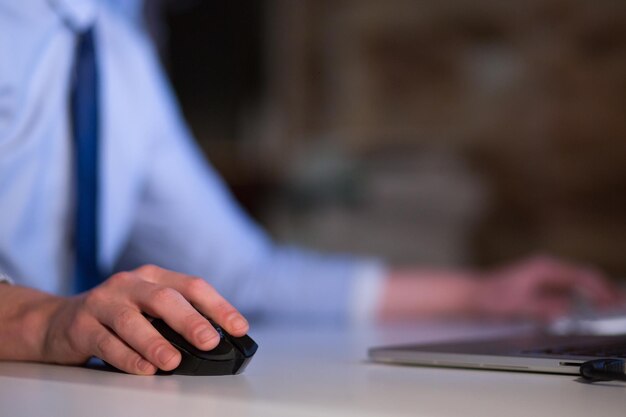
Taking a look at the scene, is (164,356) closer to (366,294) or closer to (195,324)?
(195,324)

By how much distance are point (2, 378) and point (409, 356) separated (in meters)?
0.26

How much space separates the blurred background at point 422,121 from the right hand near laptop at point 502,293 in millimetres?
1930

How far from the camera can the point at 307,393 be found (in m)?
0.45

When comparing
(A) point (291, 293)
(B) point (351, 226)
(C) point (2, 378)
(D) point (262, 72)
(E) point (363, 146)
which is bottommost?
(C) point (2, 378)

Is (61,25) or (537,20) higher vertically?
(537,20)

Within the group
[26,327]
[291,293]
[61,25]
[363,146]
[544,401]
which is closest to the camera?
[544,401]

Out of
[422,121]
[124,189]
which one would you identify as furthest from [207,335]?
[422,121]

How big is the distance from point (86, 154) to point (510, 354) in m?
0.47

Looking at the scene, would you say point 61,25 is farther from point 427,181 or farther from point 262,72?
point 262,72

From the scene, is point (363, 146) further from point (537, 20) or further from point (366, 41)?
point (537, 20)

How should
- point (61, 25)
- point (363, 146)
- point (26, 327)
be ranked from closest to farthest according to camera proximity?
point (26, 327) < point (61, 25) < point (363, 146)

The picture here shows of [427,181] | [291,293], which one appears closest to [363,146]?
[427,181]

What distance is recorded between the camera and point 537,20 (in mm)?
3389

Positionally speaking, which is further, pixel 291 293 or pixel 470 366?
pixel 291 293
